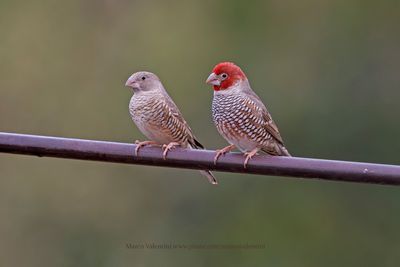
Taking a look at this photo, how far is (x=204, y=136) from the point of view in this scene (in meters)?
14.1

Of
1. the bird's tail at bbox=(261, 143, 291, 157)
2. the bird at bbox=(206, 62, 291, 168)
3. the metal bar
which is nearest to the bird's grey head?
the bird at bbox=(206, 62, 291, 168)

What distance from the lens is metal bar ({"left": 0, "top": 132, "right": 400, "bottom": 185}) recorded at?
4.92 meters

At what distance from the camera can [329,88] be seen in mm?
15695

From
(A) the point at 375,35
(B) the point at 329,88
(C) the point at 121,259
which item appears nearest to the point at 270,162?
(C) the point at 121,259

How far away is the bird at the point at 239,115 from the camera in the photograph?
6.88 meters

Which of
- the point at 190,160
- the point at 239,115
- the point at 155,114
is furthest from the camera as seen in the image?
the point at 155,114

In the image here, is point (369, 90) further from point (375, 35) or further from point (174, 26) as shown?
point (174, 26)

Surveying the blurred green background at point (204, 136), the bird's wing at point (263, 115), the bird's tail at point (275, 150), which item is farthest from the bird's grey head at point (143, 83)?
the blurred green background at point (204, 136)

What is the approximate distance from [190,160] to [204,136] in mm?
8950

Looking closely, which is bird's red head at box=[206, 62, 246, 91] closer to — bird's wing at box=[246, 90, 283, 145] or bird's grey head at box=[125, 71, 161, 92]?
bird's wing at box=[246, 90, 283, 145]

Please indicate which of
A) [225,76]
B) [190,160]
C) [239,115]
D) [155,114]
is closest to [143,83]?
[155,114]

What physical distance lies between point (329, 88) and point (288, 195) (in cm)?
181

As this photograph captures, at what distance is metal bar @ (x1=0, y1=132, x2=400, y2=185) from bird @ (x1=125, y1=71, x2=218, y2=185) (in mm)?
1911

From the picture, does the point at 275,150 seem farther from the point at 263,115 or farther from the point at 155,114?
the point at 155,114
